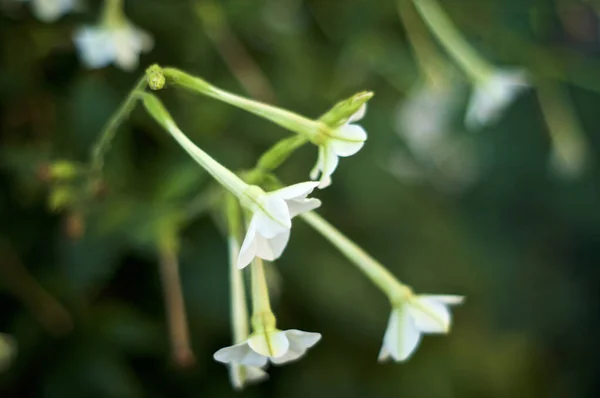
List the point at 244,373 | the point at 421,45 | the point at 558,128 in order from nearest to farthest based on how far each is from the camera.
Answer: the point at 244,373 → the point at 421,45 → the point at 558,128

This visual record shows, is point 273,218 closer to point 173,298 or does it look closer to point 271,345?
point 271,345

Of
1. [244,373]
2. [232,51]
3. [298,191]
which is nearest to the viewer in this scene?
[298,191]

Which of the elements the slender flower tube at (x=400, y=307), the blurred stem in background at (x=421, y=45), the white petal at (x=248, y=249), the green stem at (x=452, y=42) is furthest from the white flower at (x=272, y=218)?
the blurred stem in background at (x=421, y=45)

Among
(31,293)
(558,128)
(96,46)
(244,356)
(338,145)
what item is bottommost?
(244,356)

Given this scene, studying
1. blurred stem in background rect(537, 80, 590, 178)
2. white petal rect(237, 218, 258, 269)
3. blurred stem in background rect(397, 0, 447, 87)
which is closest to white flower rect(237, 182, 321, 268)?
white petal rect(237, 218, 258, 269)

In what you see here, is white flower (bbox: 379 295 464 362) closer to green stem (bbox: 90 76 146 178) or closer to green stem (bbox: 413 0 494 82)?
green stem (bbox: 90 76 146 178)

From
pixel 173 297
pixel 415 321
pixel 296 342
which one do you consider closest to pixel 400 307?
pixel 415 321

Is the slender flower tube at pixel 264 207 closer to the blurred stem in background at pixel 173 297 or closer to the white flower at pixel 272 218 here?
the white flower at pixel 272 218

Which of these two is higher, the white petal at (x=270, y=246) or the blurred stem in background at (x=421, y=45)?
the blurred stem in background at (x=421, y=45)
